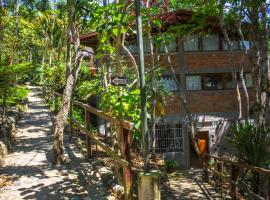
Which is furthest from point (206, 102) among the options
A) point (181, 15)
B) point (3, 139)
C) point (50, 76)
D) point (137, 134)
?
point (137, 134)

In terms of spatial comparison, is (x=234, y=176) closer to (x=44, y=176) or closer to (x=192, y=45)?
(x=44, y=176)

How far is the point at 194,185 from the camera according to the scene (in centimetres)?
1453

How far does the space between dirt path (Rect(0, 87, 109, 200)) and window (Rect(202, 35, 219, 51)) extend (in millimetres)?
10693

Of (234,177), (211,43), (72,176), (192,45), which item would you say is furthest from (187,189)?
(211,43)

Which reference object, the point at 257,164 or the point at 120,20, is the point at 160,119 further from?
the point at 120,20

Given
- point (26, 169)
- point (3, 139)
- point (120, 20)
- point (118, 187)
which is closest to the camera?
point (120, 20)

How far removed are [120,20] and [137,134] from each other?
2.34m

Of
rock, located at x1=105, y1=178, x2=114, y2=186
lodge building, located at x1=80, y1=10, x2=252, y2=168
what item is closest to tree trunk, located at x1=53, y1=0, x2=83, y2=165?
rock, located at x1=105, y1=178, x2=114, y2=186

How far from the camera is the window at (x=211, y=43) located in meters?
20.5

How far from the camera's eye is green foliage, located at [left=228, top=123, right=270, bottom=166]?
33.8 feet

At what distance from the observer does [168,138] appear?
761 inches

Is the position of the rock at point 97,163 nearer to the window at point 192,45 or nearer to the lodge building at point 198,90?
the lodge building at point 198,90

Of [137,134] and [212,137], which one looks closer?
[137,134]

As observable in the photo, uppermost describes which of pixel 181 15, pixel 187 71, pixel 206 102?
pixel 181 15
